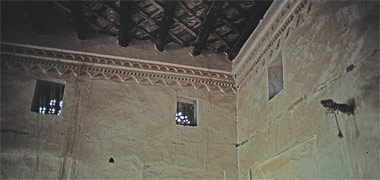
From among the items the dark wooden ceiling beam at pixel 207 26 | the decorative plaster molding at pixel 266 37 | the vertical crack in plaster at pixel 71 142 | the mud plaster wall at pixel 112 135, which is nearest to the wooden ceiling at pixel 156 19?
the dark wooden ceiling beam at pixel 207 26

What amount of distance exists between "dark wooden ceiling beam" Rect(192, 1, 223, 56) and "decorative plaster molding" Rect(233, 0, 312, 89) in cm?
74

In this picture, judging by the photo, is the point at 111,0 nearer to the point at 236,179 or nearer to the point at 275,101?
the point at 275,101

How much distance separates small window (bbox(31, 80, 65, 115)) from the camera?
20.9 feet

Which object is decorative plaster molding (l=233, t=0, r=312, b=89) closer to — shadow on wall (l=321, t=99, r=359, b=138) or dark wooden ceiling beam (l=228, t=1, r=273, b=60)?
dark wooden ceiling beam (l=228, t=1, r=273, b=60)

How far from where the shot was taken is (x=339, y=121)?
4.11 metres

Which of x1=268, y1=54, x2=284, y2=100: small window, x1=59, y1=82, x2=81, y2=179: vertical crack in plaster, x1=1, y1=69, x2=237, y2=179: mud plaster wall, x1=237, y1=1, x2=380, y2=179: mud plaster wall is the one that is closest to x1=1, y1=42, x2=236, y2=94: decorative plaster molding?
x1=1, y1=69, x2=237, y2=179: mud plaster wall

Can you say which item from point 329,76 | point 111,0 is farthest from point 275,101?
point 111,0

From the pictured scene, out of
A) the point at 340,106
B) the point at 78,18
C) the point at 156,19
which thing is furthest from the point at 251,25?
the point at 78,18

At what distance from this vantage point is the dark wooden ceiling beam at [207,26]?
576 centimetres

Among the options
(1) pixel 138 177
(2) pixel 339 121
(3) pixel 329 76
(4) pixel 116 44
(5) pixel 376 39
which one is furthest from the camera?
(4) pixel 116 44

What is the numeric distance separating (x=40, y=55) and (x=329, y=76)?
15.0 feet

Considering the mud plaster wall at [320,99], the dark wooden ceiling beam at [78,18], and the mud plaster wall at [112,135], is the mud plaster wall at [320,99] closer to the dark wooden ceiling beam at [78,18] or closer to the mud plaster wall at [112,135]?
the mud plaster wall at [112,135]

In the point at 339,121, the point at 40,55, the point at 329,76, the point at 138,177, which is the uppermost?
the point at 40,55

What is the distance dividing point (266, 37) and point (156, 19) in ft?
5.92
